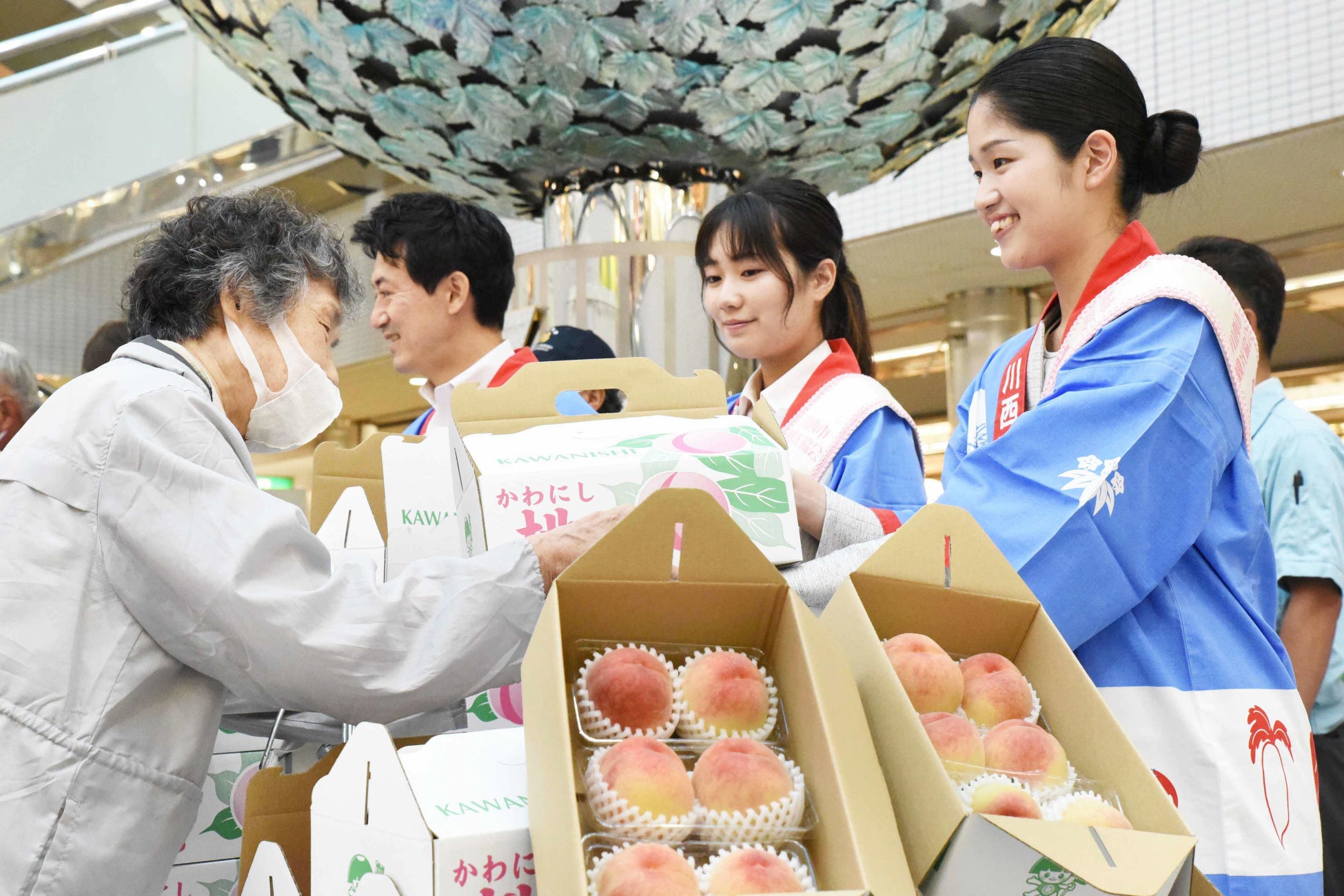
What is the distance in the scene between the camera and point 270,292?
133 cm

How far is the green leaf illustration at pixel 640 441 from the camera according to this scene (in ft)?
3.44

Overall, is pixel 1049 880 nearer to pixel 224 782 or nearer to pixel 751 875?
pixel 751 875

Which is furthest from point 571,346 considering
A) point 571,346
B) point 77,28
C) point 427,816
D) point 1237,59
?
point 77,28

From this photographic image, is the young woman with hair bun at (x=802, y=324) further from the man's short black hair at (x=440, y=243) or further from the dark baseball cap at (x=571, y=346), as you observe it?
the man's short black hair at (x=440, y=243)

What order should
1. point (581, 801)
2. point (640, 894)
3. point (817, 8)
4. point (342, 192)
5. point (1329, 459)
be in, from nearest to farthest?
point (640, 894), point (581, 801), point (817, 8), point (1329, 459), point (342, 192)

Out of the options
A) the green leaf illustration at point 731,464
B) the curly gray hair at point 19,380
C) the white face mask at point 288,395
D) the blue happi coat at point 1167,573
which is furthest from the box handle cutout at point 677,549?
the curly gray hair at point 19,380

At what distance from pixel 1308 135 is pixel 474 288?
341 centimetres

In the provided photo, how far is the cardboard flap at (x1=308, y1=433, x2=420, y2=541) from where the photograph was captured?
157 cm

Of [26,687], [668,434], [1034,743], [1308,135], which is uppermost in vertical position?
[1308,135]

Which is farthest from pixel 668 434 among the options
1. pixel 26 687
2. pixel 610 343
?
pixel 610 343

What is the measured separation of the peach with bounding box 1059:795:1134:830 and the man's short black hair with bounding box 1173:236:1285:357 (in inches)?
67.4

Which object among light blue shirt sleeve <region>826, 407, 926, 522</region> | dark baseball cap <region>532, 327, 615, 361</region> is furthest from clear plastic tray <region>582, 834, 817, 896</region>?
dark baseball cap <region>532, 327, 615, 361</region>

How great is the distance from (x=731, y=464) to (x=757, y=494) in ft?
0.12

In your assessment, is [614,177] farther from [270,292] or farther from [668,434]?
[668,434]
